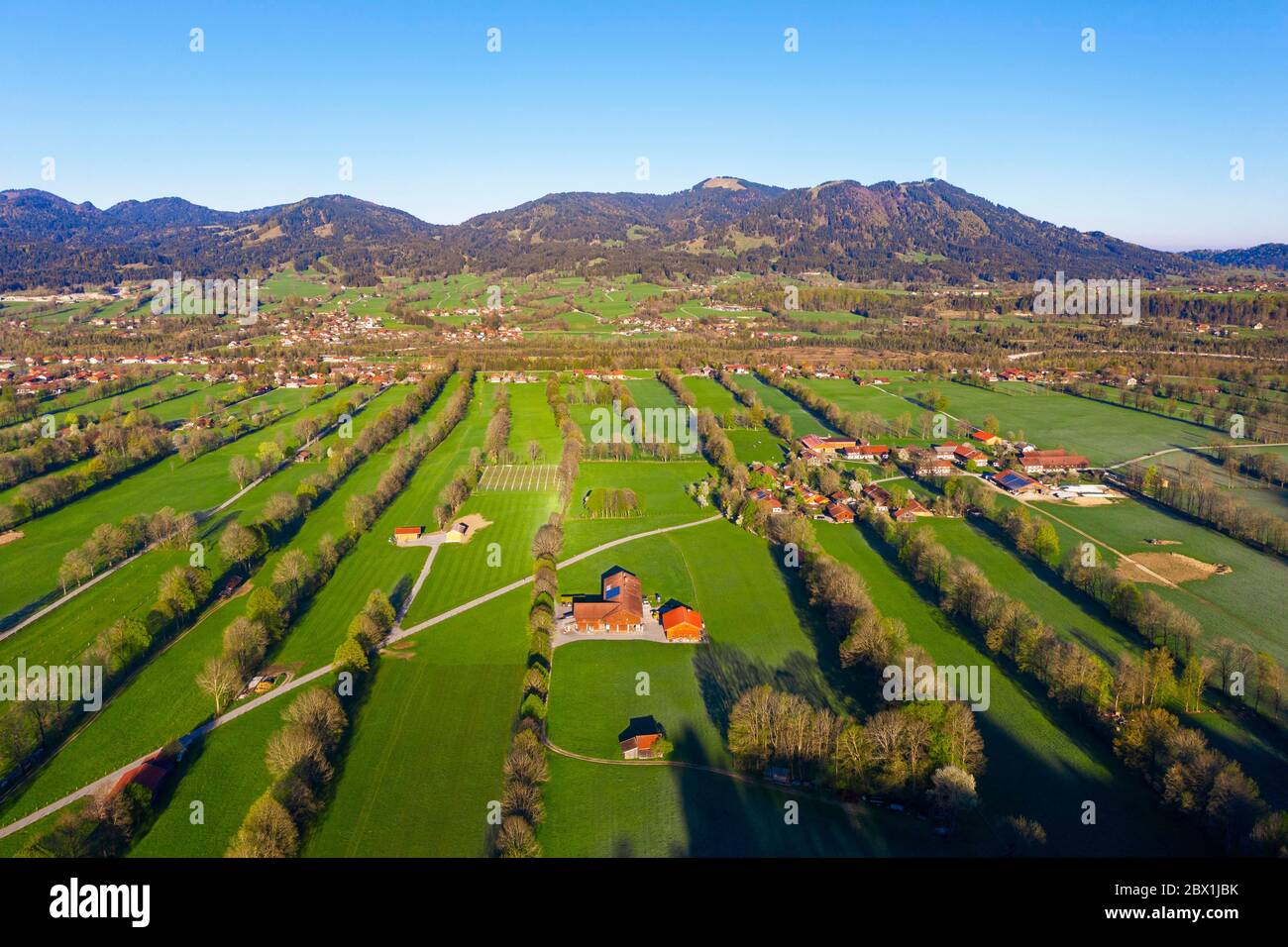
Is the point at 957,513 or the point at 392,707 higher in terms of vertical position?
the point at 957,513

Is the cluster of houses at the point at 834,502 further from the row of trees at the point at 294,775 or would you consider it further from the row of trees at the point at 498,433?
the row of trees at the point at 294,775

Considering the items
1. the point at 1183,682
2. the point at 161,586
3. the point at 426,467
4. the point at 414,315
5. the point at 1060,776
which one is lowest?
the point at 1060,776

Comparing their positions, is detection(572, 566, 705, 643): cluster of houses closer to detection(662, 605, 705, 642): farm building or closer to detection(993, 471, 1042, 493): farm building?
detection(662, 605, 705, 642): farm building

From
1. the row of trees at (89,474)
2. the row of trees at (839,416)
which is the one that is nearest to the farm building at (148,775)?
the row of trees at (89,474)

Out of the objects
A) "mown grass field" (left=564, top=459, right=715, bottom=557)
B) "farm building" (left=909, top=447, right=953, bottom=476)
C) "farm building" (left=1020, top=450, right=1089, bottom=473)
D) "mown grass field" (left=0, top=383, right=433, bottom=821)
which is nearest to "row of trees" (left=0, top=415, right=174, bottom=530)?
"mown grass field" (left=0, top=383, right=433, bottom=821)

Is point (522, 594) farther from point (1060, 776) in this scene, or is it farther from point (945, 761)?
point (1060, 776)

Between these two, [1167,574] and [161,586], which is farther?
[1167,574]

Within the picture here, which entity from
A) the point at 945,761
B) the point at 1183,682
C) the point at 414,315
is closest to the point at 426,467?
the point at 945,761
